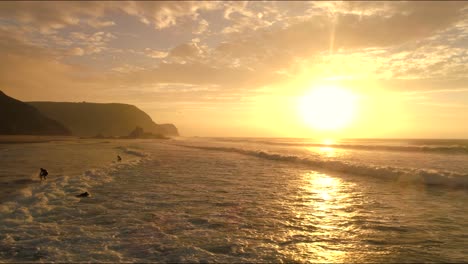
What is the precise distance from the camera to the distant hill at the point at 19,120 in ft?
327

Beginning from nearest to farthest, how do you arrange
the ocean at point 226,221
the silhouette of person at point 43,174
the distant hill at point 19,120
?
1. the ocean at point 226,221
2. the silhouette of person at point 43,174
3. the distant hill at point 19,120

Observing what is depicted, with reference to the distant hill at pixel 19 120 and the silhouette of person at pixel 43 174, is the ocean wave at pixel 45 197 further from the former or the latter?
the distant hill at pixel 19 120

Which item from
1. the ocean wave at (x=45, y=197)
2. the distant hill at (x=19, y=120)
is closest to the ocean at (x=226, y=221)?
the ocean wave at (x=45, y=197)

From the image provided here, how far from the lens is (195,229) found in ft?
34.2

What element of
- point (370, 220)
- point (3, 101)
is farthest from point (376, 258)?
point (3, 101)

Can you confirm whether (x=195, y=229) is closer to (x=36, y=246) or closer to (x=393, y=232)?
(x=36, y=246)

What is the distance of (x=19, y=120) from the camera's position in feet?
344

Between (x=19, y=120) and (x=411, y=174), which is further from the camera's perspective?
(x=19, y=120)

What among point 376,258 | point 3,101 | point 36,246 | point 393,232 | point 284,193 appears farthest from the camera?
point 3,101

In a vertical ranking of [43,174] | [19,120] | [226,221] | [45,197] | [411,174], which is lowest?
[45,197]

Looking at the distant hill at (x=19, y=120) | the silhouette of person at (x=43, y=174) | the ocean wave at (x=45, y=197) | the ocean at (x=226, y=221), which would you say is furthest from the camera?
the distant hill at (x=19, y=120)

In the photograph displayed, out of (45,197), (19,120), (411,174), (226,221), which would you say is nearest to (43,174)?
(45,197)

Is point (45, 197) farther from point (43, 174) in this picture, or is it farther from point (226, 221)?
point (226, 221)

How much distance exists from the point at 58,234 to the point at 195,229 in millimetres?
4164
